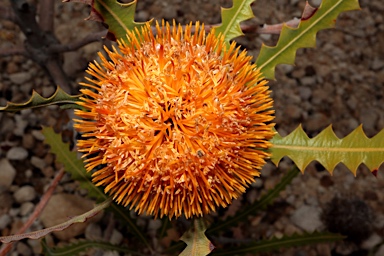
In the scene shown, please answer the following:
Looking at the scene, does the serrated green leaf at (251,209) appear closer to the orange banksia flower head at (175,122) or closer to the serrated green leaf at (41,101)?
the orange banksia flower head at (175,122)

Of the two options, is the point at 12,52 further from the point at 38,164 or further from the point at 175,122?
the point at 175,122

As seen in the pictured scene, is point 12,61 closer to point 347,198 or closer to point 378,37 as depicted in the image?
point 347,198

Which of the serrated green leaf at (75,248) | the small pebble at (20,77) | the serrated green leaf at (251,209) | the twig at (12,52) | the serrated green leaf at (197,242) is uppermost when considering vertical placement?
the twig at (12,52)

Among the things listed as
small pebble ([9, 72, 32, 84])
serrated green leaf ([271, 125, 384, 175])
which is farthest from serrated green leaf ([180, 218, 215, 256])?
small pebble ([9, 72, 32, 84])

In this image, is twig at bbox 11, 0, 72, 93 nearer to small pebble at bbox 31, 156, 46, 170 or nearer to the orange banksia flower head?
small pebble at bbox 31, 156, 46, 170

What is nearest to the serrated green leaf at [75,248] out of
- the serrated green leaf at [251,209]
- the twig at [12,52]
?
the serrated green leaf at [251,209]

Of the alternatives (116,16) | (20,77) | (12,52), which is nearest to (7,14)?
(12,52)

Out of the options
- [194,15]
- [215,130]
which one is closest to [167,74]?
[215,130]
